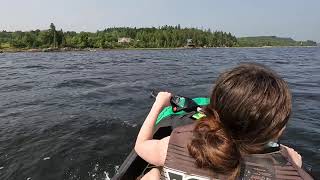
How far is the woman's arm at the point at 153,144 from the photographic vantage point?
2.53 metres

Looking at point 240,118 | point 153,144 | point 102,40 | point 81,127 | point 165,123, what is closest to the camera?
point 240,118

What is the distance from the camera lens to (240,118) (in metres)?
2.07

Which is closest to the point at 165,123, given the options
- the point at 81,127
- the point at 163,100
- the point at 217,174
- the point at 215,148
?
the point at 163,100

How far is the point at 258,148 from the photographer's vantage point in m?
2.17

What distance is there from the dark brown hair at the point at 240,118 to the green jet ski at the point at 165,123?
3.61 ft

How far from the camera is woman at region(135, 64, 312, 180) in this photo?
2.06m

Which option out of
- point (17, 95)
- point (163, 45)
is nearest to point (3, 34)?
point (163, 45)

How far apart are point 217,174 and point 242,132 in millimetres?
308

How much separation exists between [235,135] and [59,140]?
5998 millimetres

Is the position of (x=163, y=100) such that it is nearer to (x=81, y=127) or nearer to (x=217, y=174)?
(x=217, y=174)

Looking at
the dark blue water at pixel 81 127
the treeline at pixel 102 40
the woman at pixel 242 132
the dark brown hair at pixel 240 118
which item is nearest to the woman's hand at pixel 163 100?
the woman at pixel 242 132

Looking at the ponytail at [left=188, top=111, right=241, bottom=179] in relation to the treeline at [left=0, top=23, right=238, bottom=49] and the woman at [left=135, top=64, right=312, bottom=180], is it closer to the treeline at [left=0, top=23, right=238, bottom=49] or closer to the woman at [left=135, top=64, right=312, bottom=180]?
the woman at [left=135, top=64, right=312, bottom=180]

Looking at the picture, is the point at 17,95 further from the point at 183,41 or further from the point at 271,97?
the point at 183,41

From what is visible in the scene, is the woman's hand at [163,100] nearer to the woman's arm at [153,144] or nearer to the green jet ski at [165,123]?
the woman's arm at [153,144]
